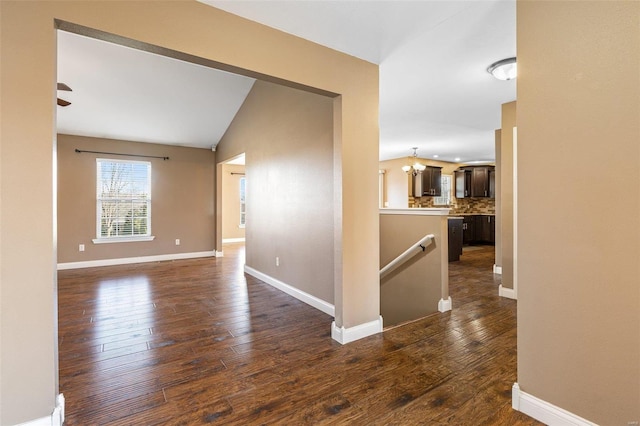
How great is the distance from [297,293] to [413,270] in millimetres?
1509

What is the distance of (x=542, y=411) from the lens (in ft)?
5.30

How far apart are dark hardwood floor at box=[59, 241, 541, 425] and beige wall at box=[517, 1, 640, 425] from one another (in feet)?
1.51

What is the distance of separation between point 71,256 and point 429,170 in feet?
28.3

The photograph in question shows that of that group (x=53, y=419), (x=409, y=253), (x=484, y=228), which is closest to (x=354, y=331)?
(x=409, y=253)

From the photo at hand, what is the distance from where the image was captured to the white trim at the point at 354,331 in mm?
2600

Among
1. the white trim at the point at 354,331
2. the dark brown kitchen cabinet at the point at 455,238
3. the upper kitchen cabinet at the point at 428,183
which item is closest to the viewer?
the white trim at the point at 354,331

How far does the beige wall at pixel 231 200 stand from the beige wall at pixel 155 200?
A: 223 cm

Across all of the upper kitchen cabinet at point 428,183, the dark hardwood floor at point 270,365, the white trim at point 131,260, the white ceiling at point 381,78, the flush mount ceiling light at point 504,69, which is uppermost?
the white ceiling at point 381,78

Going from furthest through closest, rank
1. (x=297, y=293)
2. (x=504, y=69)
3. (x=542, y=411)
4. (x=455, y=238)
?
(x=455, y=238) → (x=297, y=293) → (x=504, y=69) → (x=542, y=411)

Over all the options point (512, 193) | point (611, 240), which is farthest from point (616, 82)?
point (512, 193)

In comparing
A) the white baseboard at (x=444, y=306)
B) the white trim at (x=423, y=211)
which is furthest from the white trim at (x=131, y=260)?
the white baseboard at (x=444, y=306)

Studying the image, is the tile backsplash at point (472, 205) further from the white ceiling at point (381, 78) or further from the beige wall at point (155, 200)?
the beige wall at point (155, 200)

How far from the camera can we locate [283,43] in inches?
89.5

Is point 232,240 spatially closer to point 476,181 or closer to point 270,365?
point 476,181
